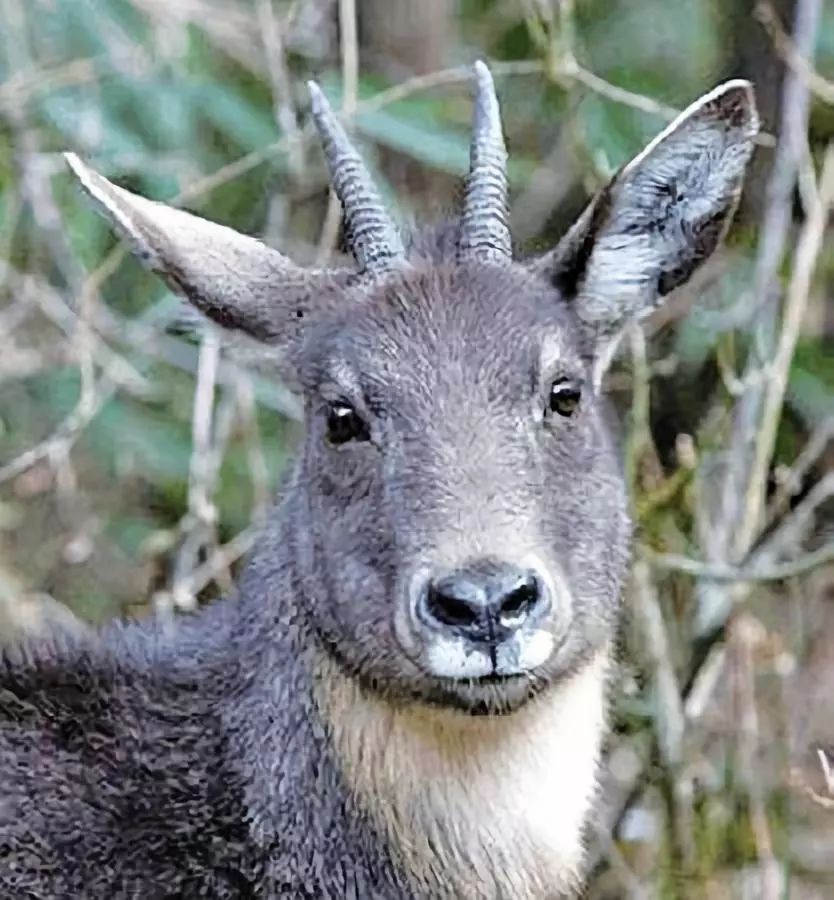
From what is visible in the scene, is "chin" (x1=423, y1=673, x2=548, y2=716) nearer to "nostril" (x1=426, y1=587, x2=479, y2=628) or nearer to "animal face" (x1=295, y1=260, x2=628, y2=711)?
"animal face" (x1=295, y1=260, x2=628, y2=711)

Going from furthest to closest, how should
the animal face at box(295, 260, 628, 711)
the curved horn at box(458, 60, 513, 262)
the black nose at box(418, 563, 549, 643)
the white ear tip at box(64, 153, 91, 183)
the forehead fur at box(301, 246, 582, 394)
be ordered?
the curved horn at box(458, 60, 513, 262), the white ear tip at box(64, 153, 91, 183), the forehead fur at box(301, 246, 582, 394), the animal face at box(295, 260, 628, 711), the black nose at box(418, 563, 549, 643)

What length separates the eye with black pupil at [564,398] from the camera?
6777 millimetres

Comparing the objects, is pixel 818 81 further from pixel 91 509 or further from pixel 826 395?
pixel 91 509

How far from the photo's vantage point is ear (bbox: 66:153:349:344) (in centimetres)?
688

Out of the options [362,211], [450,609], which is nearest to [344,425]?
[362,211]

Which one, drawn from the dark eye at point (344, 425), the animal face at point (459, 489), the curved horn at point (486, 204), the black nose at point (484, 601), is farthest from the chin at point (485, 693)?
the curved horn at point (486, 204)

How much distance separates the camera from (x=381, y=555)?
6.58 m

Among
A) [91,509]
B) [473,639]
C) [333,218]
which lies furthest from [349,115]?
[473,639]

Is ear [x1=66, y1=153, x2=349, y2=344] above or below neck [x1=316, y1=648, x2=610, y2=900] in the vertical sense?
above

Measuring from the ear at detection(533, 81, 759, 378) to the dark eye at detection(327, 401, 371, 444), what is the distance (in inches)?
25.3

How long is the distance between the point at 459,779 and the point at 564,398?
95 centimetres

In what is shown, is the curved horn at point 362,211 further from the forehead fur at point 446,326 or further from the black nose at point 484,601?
the black nose at point 484,601

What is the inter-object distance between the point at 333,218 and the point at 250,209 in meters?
1.43

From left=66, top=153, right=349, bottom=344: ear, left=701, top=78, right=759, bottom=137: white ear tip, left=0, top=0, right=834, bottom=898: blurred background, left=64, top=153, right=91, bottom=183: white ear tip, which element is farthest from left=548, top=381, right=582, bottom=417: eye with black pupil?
left=0, top=0, right=834, bottom=898: blurred background
